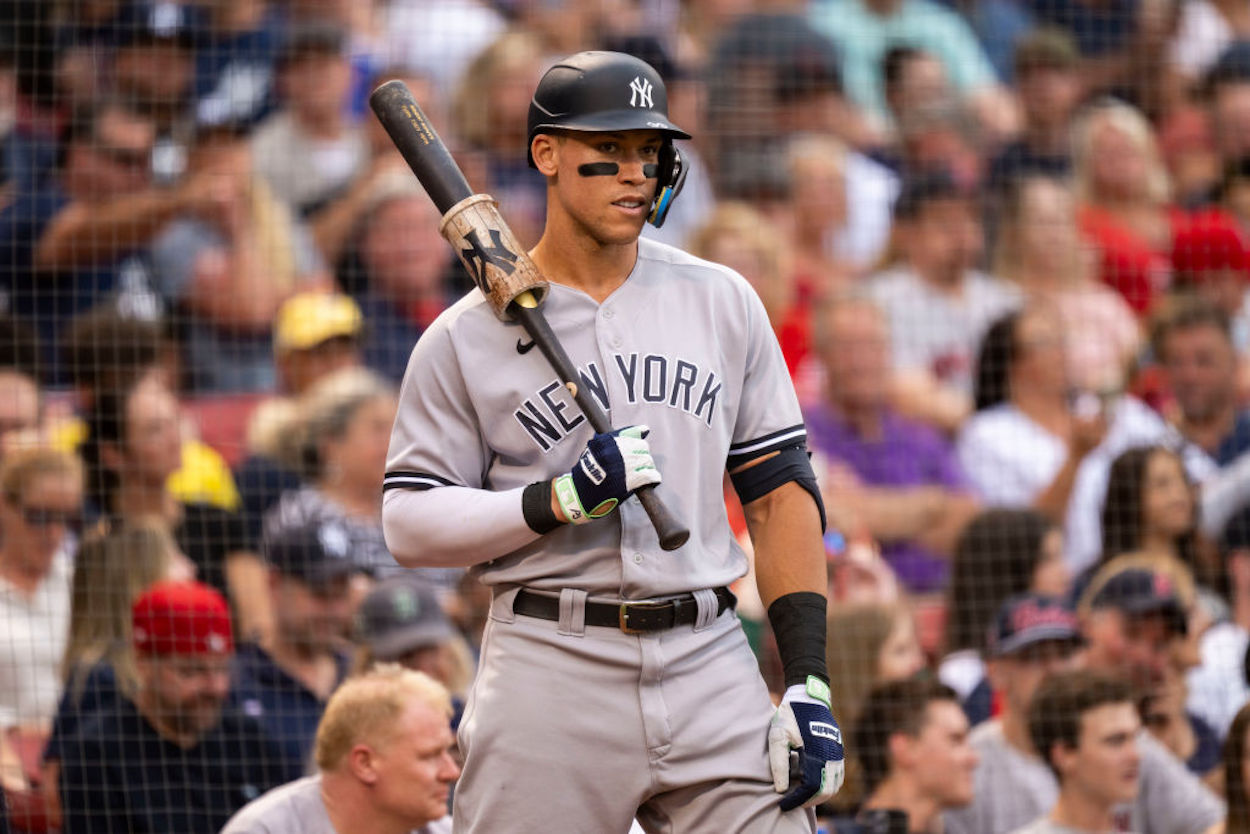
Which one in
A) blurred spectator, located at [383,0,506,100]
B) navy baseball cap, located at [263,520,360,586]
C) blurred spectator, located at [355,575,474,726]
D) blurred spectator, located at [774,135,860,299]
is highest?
blurred spectator, located at [383,0,506,100]

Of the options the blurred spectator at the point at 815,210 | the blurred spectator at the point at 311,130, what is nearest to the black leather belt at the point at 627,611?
the blurred spectator at the point at 311,130

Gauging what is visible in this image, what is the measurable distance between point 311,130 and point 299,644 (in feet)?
9.93

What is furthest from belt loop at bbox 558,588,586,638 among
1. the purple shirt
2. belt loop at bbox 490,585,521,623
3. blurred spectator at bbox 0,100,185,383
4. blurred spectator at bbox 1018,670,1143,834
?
blurred spectator at bbox 0,100,185,383

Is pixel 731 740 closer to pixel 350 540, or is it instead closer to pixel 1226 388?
pixel 350 540

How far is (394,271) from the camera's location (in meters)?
7.23

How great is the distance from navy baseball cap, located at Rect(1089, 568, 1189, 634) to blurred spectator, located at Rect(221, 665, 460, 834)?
239 cm

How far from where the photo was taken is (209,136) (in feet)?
24.2

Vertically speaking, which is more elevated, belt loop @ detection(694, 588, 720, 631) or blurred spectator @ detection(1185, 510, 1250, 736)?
belt loop @ detection(694, 588, 720, 631)

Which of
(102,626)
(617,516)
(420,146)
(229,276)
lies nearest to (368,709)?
(102,626)

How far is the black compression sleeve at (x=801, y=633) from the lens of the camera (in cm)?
320

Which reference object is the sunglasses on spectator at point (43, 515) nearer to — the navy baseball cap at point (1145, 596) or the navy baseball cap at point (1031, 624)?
the navy baseball cap at point (1031, 624)

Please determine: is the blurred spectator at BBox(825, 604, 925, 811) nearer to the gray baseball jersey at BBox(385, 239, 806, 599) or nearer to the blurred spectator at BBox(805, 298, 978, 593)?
the blurred spectator at BBox(805, 298, 978, 593)

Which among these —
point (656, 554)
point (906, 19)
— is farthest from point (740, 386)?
point (906, 19)

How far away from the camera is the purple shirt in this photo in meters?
6.95
